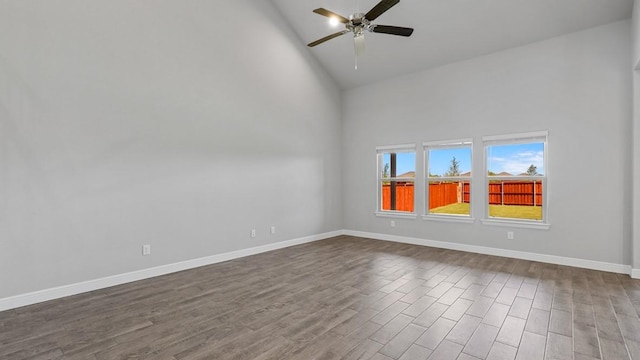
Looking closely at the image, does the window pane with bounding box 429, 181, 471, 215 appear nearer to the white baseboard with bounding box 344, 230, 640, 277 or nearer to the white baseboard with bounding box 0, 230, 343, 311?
the white baseboard with bounding box 344, 230, 640, 277

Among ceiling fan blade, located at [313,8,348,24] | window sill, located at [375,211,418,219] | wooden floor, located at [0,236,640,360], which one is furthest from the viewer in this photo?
window sill, located at [375,211,418,219]

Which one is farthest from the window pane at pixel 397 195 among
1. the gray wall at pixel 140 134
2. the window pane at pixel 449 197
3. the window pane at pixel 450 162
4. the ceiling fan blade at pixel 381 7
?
the ceiling fan blade at pixel 381 7

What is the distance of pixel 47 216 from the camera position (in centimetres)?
326

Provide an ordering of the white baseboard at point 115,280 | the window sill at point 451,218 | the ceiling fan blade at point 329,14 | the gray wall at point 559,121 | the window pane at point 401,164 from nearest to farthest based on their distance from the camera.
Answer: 1. the white baseboard at point 115,280
2. the ceiling fan blade at point 329,14
3. the gray wall at point 559,121
4. the window sill at point 451,218
5. the window pane at point 401,164

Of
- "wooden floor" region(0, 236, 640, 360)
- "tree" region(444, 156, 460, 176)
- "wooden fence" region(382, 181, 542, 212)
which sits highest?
"tree" region(444, 156, 460, 176)

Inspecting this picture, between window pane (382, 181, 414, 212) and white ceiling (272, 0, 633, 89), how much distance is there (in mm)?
2241

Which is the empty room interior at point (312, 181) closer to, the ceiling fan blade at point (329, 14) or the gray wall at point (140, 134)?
the gray wall at point (140, 134)

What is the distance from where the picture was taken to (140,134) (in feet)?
12.8

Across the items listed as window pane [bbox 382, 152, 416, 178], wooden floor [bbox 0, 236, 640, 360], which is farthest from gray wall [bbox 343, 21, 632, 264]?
wooden floor [bbox 0, 236, 640, 360]

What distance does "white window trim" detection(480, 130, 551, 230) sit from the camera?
15.1 feet

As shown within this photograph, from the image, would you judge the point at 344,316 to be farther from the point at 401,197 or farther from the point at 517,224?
the point at 401,197

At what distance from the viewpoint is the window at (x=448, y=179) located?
5480 millimetres

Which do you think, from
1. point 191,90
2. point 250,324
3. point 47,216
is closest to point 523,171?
Result: point 250,324

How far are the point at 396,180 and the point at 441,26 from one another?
2936mm
